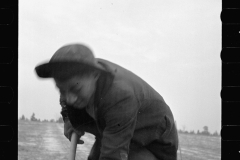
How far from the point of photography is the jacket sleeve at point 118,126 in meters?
1.04

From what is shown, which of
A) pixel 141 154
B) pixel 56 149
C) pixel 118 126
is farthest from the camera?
pixel 56 149

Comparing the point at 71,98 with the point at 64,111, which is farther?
the point at 64,111

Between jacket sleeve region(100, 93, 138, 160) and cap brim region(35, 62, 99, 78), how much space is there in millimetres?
144

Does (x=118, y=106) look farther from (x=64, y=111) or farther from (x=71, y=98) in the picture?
(x=64, y=111)

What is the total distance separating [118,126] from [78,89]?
0.17 m

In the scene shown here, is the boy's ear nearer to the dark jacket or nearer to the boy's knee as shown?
the dark jacket

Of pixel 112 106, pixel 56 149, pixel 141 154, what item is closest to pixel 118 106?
pixel 112 106

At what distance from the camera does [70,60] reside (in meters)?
A: 0.95

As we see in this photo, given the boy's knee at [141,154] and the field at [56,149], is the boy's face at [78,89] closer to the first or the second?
the boy's knee at [141,154]

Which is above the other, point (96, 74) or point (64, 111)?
point (96, 74)

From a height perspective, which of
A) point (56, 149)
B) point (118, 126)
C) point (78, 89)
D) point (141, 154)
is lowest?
point (56, 149)

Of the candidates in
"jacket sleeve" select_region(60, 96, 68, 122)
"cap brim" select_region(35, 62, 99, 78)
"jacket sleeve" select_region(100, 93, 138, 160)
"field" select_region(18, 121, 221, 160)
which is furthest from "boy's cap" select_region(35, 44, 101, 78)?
"field" select_region(18, 121, 221, 160)
